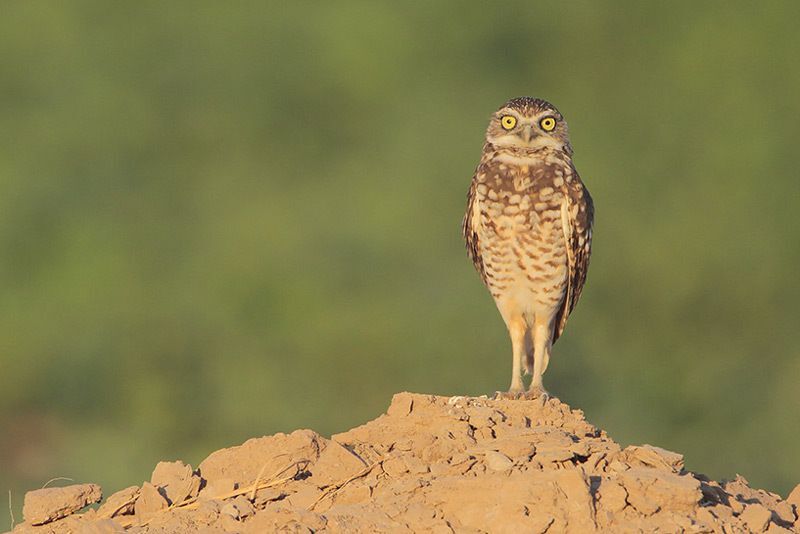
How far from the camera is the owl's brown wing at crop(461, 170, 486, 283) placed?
984 cm

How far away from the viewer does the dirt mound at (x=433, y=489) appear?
647 cm

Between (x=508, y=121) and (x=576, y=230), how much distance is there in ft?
2.00

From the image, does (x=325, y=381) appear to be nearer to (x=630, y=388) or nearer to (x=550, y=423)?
(x=630, y=388)

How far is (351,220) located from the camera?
808 inches

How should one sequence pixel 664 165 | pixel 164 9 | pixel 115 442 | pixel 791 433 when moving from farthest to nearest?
pixel 164 9
pixel 664 165
pixel 791 433
pixel 115 442

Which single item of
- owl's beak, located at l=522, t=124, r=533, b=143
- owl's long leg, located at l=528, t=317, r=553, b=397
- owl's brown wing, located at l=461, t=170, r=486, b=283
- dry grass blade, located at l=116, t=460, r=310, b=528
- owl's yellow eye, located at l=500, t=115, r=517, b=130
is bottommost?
dry grass blade, located at l=116, t=460, r=310, b=528

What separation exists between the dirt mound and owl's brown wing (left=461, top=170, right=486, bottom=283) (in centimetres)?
255

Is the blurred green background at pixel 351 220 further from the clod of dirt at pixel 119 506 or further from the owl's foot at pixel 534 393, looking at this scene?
the clod of dirt at pixel 119 506

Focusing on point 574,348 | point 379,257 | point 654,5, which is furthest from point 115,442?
point 654,5

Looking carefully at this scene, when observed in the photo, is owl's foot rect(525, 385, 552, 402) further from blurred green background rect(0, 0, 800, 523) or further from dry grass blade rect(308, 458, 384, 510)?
blurred green background rect(0, 0, 800, 523)

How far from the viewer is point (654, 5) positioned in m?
24.2

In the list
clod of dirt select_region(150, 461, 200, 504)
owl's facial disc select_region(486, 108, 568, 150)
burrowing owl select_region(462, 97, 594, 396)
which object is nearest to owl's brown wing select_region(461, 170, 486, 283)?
burrowing owl select_region(462, 97, 594, 396)

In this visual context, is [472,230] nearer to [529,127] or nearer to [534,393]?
[529,127]

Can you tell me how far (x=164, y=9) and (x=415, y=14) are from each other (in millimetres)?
2916
